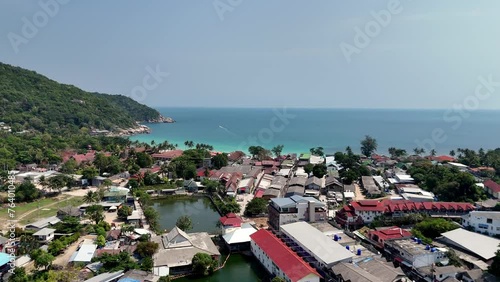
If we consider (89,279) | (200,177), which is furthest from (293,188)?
(89,279)

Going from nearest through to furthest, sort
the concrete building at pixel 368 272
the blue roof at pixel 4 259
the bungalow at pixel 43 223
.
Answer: the concrete building at pixel 368 272 → the blue roof at pixel 4 259 → the bungalow at pixel 43 223

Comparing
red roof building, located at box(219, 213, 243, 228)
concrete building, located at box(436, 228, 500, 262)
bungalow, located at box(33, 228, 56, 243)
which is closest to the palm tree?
bungalow, located at box(33, 228, 56, 243)

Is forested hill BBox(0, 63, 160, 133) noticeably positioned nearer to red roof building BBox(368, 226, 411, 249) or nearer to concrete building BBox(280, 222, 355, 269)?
concrete building BBox(280, 222, 355, 269)

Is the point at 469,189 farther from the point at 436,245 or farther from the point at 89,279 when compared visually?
the point at 89,279

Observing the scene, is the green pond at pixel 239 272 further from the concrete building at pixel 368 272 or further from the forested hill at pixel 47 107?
the forested hill at pixel 47 107

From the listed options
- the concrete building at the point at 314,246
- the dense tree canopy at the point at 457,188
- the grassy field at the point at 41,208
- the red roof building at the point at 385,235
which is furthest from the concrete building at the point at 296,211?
the grassy field at the point at 41,208
